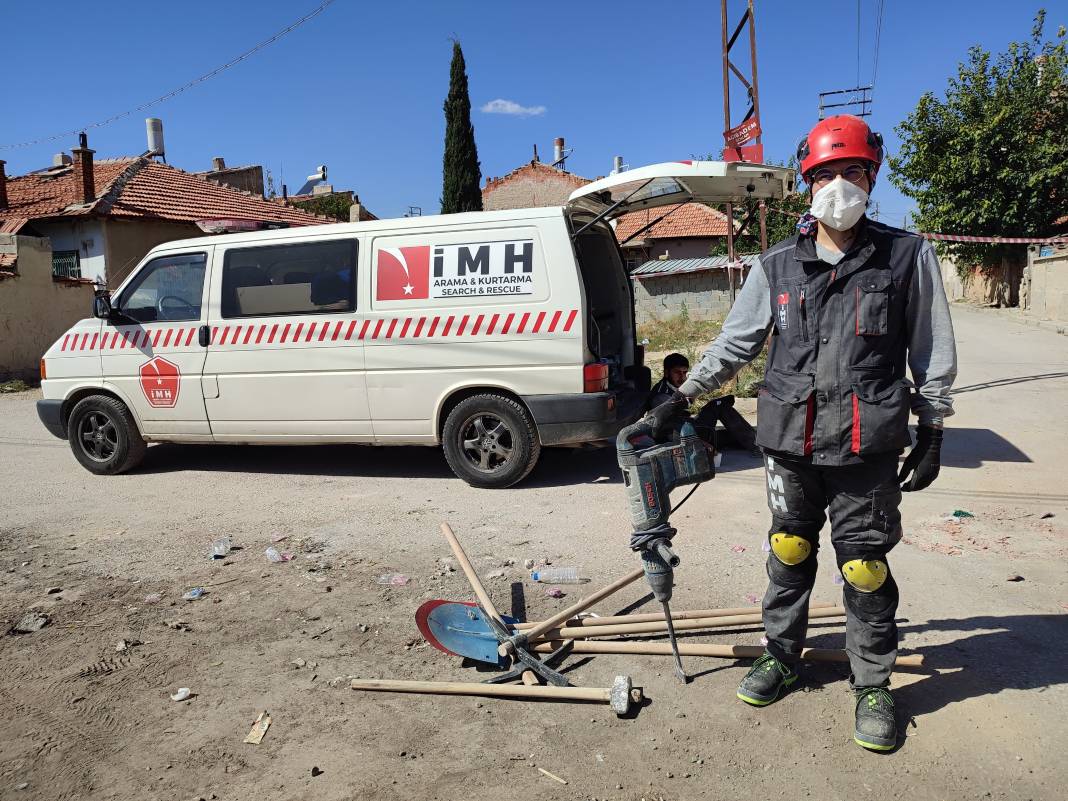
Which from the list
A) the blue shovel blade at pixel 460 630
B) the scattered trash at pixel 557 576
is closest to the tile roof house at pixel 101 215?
the scattered trash at pixel 557 576

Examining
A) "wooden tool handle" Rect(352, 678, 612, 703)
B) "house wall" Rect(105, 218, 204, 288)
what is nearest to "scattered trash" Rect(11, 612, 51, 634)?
"wooden tool handle" Rect(352, 678, 612, 703)

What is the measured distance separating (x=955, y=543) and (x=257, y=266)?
532 cm

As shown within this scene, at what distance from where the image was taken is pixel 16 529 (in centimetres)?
529

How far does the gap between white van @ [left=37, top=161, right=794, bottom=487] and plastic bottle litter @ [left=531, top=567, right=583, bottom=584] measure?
1.58m

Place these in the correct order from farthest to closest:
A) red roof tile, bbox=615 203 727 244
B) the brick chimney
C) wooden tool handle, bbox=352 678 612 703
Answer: red roof tile, bbox=615 203 727 244 < the brick chimney < wooden tool handle, bbox=352 678 612 703

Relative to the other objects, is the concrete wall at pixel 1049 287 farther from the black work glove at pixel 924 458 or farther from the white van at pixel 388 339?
the black work glove at pixel 924 458

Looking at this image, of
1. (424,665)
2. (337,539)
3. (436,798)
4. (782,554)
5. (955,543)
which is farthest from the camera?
(337,539)

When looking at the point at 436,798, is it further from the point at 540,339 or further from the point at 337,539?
the point at 540,339

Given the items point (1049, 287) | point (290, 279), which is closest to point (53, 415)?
point (290, 279)

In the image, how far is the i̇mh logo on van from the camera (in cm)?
553

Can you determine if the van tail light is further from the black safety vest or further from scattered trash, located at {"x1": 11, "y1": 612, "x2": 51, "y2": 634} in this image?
scattered trash, located at {"x1": 11, "y1": 612, "x2": 51, "y2": 634}

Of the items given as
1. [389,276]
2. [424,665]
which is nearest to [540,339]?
[389,276]

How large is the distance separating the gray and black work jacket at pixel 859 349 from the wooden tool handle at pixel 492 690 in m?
1.12

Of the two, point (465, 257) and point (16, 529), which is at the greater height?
point (465, 257)
